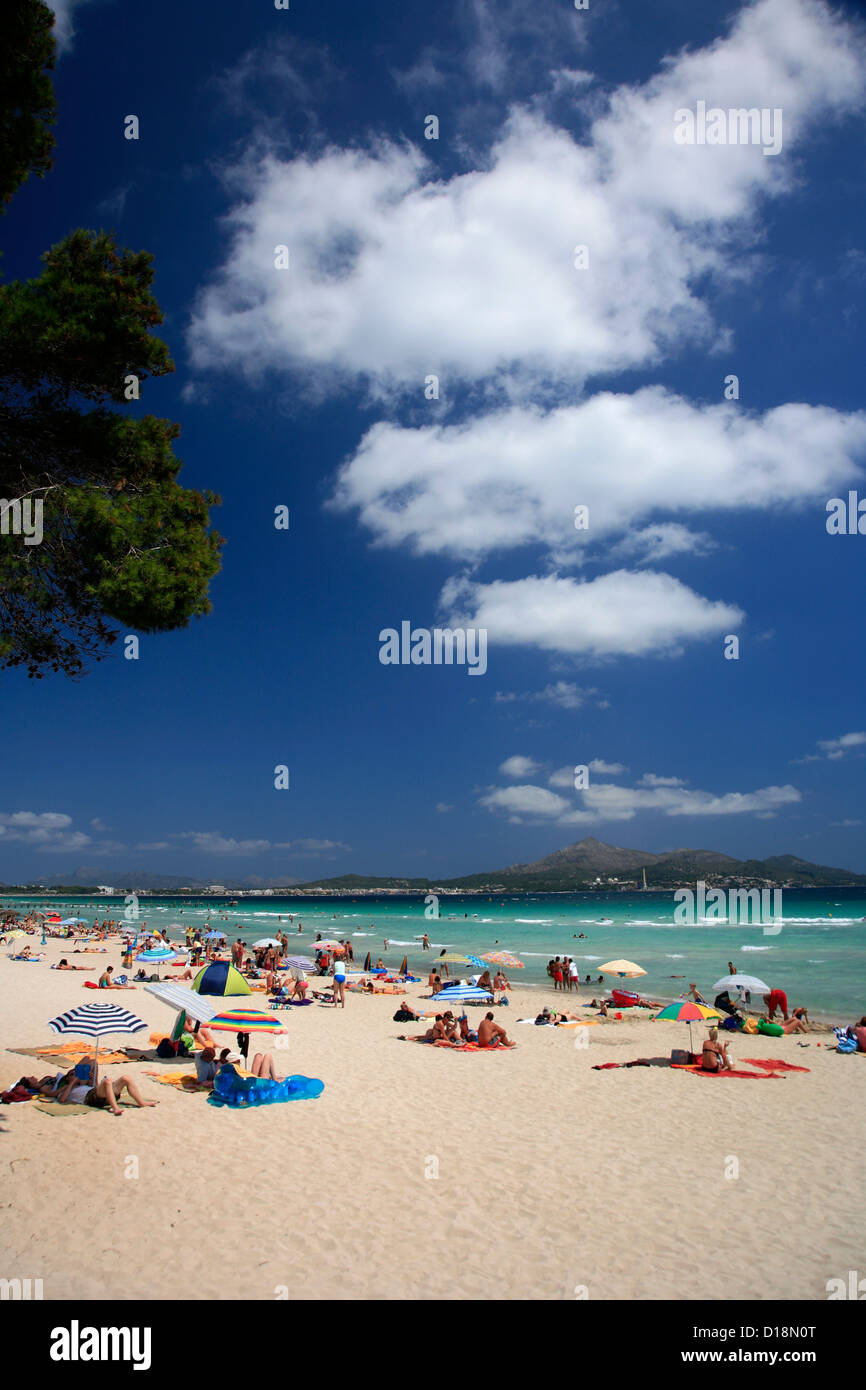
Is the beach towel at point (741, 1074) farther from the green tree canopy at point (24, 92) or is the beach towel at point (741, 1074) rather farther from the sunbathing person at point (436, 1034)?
the green tree canopy at point (24, 92)

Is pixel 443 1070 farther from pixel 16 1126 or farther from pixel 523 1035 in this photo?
pixel 16 1126

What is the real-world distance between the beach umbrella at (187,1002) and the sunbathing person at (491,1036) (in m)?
5.93

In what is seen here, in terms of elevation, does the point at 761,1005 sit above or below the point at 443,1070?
below

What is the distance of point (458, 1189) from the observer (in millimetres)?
7359

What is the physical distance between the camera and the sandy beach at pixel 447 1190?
5.60m

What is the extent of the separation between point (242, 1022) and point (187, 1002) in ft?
3.61

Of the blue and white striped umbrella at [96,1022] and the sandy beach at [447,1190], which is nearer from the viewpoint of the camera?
the sandy beach at [447,1190]

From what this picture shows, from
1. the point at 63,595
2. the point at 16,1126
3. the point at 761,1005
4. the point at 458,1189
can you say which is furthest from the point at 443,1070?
the point at 761,1005

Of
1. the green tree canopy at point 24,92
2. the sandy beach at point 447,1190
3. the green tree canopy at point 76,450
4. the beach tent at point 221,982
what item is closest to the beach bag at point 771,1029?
the sandy beach at point 447,1190

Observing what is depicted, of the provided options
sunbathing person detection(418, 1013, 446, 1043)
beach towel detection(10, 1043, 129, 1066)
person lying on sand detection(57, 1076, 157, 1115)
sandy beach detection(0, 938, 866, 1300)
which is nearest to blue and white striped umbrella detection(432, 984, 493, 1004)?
sunbathing person detection(418, 1013, 446, 1043)

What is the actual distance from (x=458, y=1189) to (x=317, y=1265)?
2.15 m

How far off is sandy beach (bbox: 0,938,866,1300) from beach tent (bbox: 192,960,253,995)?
517 centimetres

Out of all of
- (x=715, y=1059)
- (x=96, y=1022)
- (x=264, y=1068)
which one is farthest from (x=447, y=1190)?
(x=715, y=1059)

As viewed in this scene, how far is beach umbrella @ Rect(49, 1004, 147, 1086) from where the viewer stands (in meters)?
10.1
